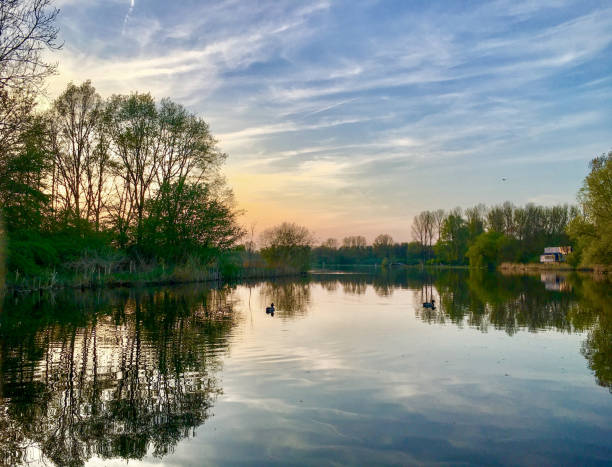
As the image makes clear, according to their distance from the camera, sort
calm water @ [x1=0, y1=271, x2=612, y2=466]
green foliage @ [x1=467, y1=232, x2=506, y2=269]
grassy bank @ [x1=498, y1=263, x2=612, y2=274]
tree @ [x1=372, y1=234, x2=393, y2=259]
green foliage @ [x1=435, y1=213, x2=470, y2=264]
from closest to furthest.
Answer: calm water @ [x1=0, y1=271, x2=612, y2=466] < grassy bank @ [x1=498, y1=263, x2=612, y2=274] < green foliage @ [x1=467, y1=232, x2=506, y2=269] < green foliage @ [x1=435, y1=213, x2=470, y2=264] < tree @ [x1=372, y1=234, x2=393, y2=259]

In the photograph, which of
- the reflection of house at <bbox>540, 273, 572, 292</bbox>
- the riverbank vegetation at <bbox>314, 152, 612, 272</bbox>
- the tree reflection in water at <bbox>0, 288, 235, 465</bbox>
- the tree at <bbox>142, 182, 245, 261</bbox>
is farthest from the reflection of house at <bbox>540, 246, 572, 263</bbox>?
the tree reflection in water at <bbox>0, 288, 235, 465</bbox>

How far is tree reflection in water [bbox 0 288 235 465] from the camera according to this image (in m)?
6.22

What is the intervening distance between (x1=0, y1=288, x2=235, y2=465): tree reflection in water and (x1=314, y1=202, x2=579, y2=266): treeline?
7956cm

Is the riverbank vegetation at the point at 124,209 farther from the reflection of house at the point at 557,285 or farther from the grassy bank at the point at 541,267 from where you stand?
the grassy bank at the point at 541,267

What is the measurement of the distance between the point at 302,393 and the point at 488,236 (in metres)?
90.2

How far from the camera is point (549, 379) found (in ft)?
31.2

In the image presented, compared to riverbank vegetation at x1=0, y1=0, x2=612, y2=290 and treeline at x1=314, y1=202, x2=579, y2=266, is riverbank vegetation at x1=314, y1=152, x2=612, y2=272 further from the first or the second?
riverbank vegetation at x1=0, y1=0, x2=612, y2=290

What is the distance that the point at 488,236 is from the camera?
91688mm

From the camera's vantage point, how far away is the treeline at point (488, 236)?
296 feet

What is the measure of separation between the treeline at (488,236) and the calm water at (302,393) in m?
75.9

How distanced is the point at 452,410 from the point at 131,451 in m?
4.73

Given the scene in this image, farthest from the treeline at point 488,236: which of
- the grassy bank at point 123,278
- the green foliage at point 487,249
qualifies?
the grassy bank at point 123,278

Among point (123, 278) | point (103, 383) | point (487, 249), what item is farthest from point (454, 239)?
point (103, 383)

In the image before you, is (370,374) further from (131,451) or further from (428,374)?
(131,451)
